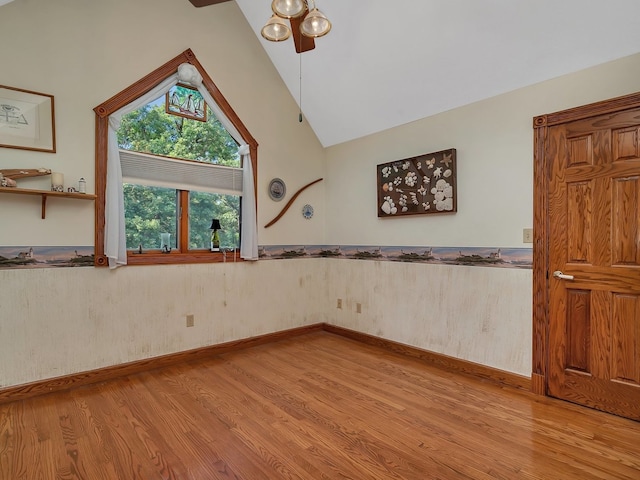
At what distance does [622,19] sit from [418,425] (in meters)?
2.90

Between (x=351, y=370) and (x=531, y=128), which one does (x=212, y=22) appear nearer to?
(x=531, y=128)

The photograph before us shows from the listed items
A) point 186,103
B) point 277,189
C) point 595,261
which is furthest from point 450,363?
point 186,103

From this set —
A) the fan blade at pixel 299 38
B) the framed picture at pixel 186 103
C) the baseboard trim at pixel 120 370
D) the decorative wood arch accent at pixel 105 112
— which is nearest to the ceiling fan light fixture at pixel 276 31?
the fan blade at pixel 299 38

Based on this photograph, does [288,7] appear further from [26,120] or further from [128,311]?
[128,311]

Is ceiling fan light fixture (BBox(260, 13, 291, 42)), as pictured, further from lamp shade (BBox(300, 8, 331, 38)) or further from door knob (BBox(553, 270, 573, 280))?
door knob (BBox(553, 270, 573, 280))

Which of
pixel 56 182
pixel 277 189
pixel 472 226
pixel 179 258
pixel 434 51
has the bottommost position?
pixel 179 258

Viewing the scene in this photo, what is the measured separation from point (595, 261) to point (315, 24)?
8.10 ft

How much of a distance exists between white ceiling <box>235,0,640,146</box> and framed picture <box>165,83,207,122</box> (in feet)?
3.50

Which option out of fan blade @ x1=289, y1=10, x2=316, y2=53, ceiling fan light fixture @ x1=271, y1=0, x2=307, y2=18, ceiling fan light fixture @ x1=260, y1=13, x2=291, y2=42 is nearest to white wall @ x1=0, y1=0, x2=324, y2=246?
fan blade @ x1=289, y1=10, x2=316, y2=53

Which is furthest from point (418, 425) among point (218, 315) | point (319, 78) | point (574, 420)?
point (319, 78)

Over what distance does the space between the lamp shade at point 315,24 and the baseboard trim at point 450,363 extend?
2.87 metres

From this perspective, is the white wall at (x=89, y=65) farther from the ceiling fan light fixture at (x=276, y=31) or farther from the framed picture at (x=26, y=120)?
the ceiling fan light fixture at (x=276, y=31)

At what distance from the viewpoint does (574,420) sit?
7.39ft

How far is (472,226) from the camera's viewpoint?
3.08 metres
